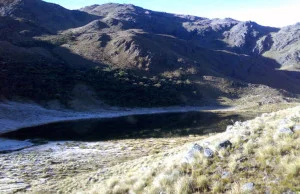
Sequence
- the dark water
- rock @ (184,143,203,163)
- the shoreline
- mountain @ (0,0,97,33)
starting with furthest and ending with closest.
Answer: mountain @ (0,0,97,33)
the shoreline
the dark water
rock @ (184,143,203,163)

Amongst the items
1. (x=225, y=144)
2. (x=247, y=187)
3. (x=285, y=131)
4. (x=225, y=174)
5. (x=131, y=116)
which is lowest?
(x=131, y=116)

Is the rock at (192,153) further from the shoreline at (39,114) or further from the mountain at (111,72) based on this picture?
the mountain at (111,72)

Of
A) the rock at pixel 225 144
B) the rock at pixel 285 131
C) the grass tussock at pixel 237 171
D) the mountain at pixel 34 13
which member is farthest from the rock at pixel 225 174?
the mountain at pixel 34 13

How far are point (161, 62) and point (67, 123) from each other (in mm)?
70320

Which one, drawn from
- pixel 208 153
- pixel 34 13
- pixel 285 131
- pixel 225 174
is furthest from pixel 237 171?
pixel 34 13

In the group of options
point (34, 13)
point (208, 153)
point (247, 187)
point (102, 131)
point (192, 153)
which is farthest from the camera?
point (34, 13)

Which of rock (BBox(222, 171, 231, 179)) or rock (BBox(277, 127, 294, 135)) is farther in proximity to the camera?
rock (BBox(277, 127, 294, 135))

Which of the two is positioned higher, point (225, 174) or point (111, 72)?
point (111, 72)

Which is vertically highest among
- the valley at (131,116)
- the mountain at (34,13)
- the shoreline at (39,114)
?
the mountain at (34,13)

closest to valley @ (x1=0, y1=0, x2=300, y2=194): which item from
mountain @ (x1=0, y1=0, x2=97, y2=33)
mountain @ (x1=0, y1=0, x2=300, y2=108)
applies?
mountain @ (x1=0, y1=0, x2=300, y2=108)

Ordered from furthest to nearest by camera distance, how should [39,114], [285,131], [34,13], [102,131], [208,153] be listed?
[34,13] < [39,114] < [102,131] < [285,131] < [208,153]

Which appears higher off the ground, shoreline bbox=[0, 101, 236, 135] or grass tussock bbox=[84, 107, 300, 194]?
grass tussock bbox=[84, 107, 300, 194]

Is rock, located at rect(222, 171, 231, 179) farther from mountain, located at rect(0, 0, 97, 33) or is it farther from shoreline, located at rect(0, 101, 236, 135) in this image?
mountain, located at rect(0, 0, 97, 33)

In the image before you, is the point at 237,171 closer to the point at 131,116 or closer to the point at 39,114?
the point at 39,114
